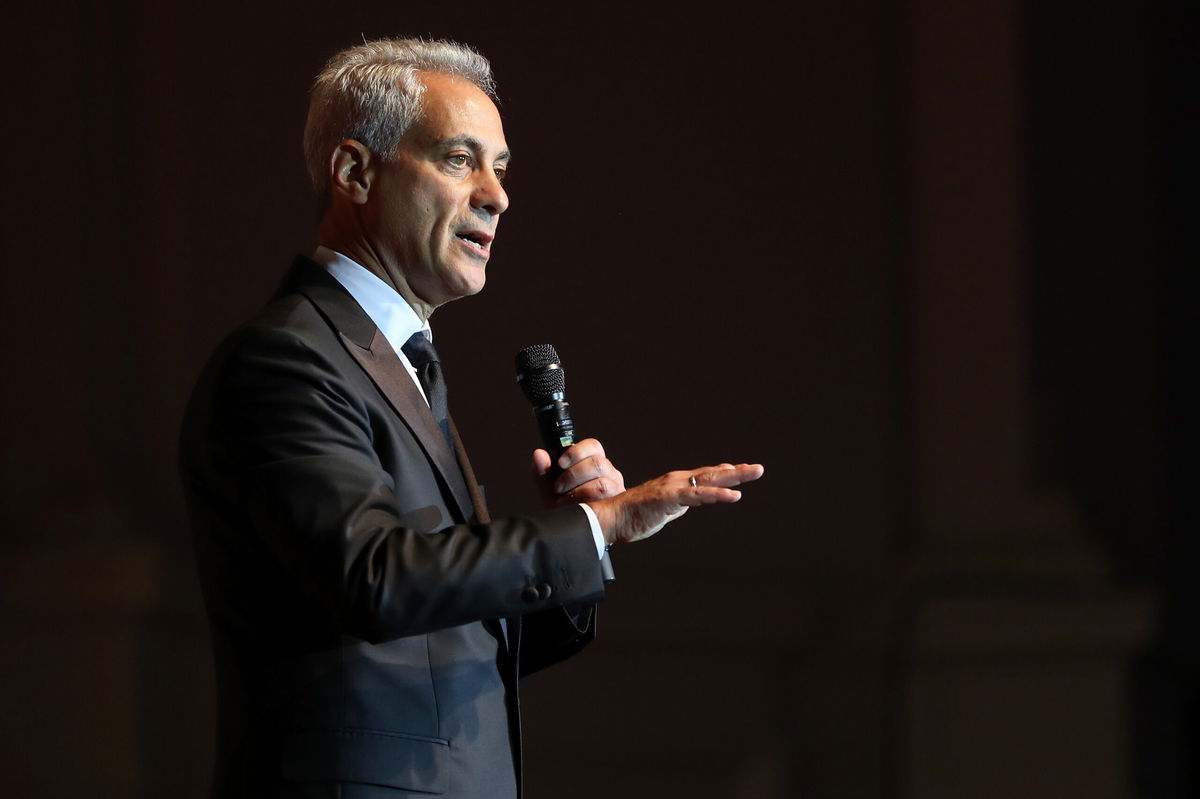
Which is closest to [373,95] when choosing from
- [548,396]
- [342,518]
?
[548,396]

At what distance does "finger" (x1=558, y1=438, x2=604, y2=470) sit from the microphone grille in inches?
4.4

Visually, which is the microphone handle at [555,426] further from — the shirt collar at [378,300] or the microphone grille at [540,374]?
the shirt collar at [378,300]

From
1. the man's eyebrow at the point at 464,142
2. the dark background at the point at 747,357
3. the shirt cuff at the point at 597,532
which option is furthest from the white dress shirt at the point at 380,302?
the dark background at the point at 747,357

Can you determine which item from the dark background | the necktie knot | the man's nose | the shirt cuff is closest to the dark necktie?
the necktie knot

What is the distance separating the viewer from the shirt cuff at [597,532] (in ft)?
4.52

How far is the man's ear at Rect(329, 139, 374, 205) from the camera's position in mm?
1774

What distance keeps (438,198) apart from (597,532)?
60 cm

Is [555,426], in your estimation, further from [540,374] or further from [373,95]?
[373,95]

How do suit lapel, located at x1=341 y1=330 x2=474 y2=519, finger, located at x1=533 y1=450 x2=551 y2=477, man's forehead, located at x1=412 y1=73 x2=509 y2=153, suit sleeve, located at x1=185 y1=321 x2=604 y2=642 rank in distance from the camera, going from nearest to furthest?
suit sleeve, located at x1=185 y1=321 x2=604 y2=642, suit lapel, located at x1=341 y1=330 x2=474 y2=519, finger, located at x1=533 y1=450 x2=551 y2=477, man's forehead, located at x1=412 y1=73 x2=509 y2=153

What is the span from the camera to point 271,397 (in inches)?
55.3

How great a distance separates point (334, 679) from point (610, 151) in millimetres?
2464

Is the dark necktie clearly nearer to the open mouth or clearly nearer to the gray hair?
the open mouth

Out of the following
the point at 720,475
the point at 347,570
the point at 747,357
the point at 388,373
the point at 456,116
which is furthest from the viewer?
the point at 747,357

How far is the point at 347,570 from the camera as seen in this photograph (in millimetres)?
1290
